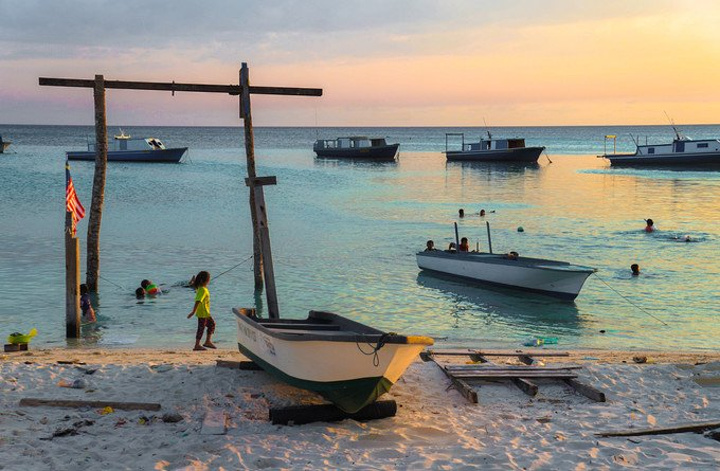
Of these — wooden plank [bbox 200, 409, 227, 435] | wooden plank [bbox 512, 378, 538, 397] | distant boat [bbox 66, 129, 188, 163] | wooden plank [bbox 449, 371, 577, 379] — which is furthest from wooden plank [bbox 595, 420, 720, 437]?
distant boat [bbox 66, 129, 188, 163]

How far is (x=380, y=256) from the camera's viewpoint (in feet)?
93.6

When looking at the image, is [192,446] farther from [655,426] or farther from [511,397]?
[655,426]

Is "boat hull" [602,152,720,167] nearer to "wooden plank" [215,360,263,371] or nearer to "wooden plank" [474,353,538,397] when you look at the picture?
"wooden plank" [474,353,538,397]

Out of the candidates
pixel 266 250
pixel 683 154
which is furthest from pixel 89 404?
pixel 683 154

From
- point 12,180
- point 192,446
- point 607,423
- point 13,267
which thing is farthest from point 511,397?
point 12,180

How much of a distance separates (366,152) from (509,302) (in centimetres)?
7663

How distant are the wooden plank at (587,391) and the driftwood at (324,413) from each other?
301 cm

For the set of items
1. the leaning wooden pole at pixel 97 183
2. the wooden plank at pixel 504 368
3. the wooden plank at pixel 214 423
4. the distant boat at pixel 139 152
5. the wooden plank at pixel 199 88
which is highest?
the distant boat at pixel 139 152

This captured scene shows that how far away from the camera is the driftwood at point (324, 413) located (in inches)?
372

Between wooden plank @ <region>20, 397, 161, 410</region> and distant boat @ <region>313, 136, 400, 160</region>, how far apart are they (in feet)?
281

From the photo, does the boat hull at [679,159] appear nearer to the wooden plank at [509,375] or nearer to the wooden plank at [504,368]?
the wooden plank at [504,368]

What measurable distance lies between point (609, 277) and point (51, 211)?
30.8 metres

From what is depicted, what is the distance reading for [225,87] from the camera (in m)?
17.0

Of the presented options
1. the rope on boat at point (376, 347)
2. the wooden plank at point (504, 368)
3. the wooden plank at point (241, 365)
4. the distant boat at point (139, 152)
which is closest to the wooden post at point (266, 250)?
the wooden plank at point (241, 365)
